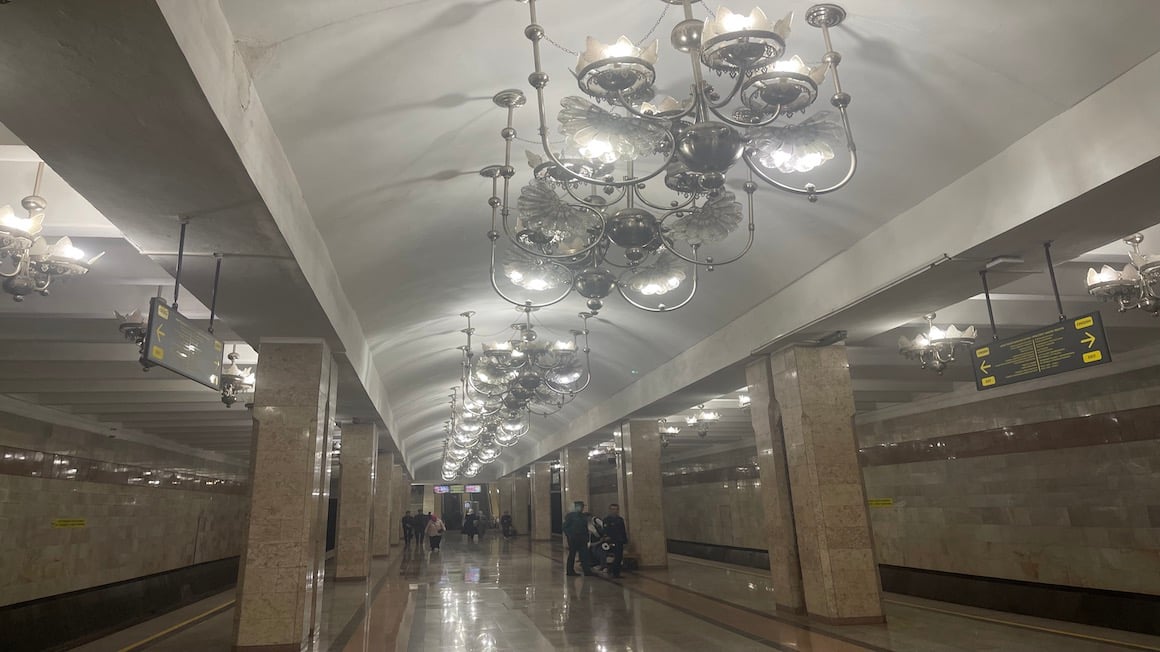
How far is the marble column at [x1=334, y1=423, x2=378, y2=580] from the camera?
1420cm

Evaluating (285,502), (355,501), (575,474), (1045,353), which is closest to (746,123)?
(1045,353)

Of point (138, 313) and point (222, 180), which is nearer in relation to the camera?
point (222, 180)

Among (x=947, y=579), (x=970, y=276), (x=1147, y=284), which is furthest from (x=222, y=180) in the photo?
(x=947, y=579)

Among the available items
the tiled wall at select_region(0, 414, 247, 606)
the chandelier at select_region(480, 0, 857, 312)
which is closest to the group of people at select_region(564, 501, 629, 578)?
the tiled wall at select_region(0, 414, 247, 606)

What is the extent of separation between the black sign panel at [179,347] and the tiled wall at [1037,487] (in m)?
11.3

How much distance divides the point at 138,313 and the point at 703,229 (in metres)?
5.70

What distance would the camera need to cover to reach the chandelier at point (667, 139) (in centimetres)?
298

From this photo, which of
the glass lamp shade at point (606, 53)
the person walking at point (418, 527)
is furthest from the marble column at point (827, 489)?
the person walking at point (418, 527)

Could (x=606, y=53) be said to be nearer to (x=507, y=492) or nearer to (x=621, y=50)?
(x=621, y=50)

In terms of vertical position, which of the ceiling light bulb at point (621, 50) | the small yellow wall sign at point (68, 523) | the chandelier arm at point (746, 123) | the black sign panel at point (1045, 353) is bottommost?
the small yellow wall sign at point (68, 523)

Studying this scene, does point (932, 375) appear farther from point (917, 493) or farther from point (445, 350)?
point (445, 350)

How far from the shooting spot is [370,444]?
1501 centimetres

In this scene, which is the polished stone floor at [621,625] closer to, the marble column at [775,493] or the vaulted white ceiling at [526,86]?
the marble column at [775,493]

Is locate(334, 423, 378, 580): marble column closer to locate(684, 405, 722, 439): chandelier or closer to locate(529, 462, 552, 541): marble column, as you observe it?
locate(684, 405, 722, 439): chandelier
